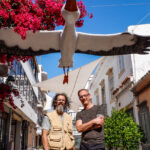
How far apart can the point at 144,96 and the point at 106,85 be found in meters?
8.93

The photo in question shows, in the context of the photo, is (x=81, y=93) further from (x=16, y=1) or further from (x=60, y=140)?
(x=16, y=1)

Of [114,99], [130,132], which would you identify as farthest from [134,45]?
[114,99]

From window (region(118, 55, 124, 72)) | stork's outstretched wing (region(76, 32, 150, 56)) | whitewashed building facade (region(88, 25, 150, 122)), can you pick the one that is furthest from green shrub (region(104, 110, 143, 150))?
stork's outstretched wing (region(76, 32, 150, 56))

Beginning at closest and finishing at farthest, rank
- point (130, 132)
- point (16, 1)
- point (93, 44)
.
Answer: point (16, 1) → point (93, 44) → point (130, 132)

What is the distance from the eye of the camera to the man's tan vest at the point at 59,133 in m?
2.94

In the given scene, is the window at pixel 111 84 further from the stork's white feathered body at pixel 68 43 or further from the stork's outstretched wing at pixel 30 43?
the stork's outstretched wing at pixel 30 43

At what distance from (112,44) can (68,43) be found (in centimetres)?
85

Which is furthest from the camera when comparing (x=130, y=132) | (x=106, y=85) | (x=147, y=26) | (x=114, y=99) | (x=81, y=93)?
(x=106, y=85)

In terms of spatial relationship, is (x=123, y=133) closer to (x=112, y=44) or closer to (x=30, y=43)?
(x=112, y=44)

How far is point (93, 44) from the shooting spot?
4.43 m

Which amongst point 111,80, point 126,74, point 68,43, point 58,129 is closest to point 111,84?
point 111,80

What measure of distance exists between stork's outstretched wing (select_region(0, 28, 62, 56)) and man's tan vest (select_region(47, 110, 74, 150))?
156cm

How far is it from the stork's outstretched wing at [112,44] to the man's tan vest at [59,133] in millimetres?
1677

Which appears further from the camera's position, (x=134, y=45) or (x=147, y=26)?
(x=147, y=26)
